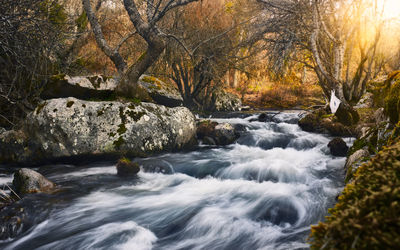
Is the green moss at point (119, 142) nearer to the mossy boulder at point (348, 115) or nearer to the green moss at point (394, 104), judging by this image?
the green moss at point (394, 104)

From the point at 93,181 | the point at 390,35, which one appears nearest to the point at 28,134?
the point at 93,181

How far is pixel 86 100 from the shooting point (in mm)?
7270

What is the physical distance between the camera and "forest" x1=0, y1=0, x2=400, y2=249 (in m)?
3.32

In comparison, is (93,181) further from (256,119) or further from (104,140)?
(256,119)

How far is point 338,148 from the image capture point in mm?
7410

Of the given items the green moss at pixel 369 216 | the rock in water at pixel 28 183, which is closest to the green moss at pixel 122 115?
the rock in water at pixel 28 183

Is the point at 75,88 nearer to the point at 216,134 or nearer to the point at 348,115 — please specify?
the point at 216,134

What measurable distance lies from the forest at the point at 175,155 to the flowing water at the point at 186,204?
30 millimetres

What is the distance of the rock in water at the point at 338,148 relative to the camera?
24.1 ft

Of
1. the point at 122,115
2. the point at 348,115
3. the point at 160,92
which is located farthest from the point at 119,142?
the point at 348,115

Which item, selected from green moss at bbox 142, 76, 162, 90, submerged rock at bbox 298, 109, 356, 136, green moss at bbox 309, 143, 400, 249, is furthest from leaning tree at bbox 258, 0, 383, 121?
green moss at bbox 309, 143, 400, 249

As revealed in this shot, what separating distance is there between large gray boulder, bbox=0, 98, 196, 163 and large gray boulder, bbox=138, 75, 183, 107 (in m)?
3.18

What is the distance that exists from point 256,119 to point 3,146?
1011 centimetres

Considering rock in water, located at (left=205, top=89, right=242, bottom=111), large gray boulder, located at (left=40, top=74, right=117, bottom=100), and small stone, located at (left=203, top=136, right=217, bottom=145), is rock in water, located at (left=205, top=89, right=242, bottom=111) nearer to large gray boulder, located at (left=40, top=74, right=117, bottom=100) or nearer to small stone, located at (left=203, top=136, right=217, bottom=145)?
small stone, located at (left=203, top=136, right=217, bottom=145)
